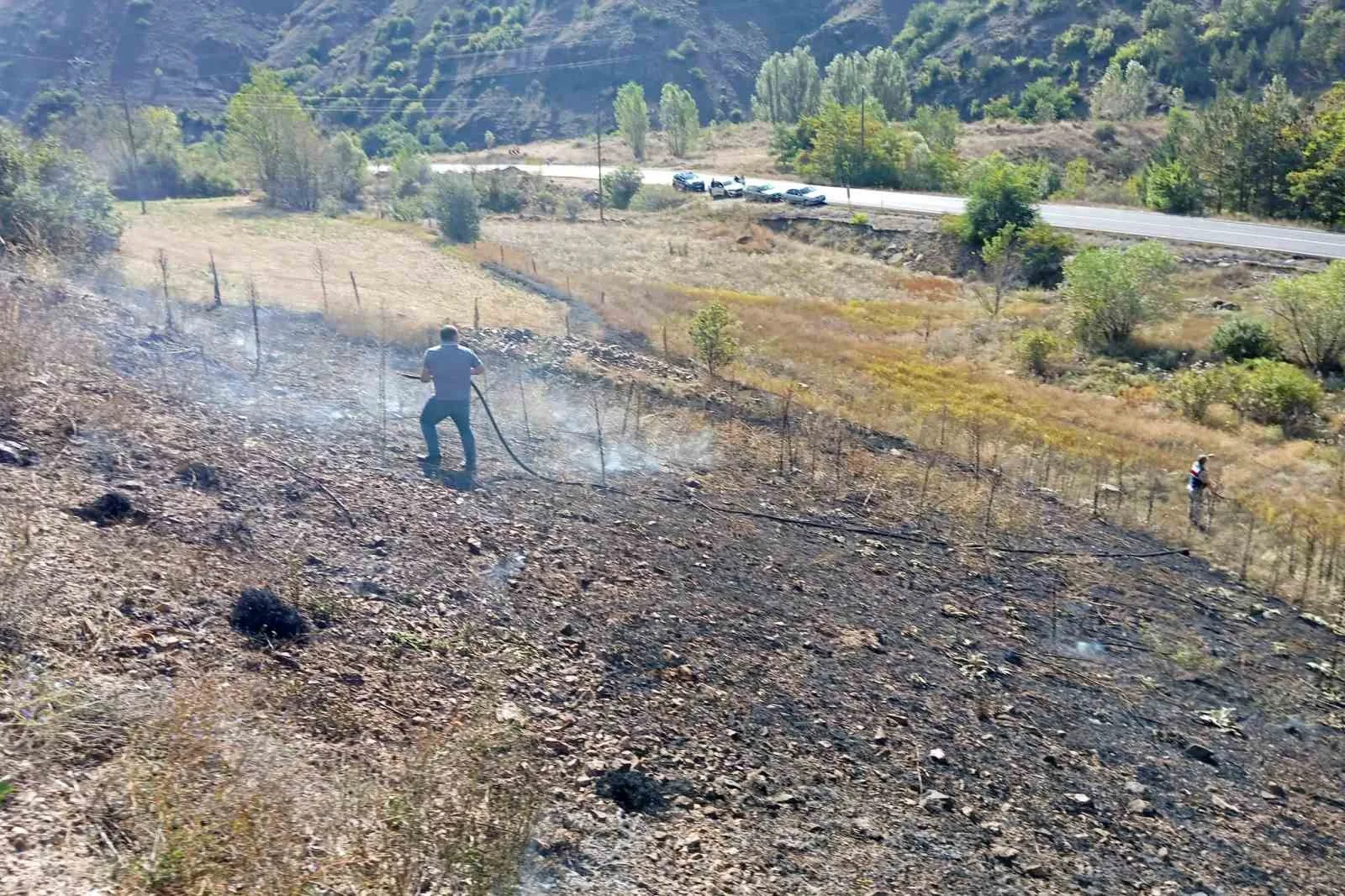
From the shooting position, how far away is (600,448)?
500 inches

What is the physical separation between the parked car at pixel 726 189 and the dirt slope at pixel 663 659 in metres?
39.7

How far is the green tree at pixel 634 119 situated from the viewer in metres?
70.3

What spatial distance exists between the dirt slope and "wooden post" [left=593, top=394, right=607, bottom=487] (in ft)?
1.11

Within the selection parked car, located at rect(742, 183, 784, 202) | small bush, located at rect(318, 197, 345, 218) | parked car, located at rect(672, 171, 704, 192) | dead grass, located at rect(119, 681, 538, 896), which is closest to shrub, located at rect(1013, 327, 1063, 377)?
dead grass, located at rect(119, 681, 538, 896)

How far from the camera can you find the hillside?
75.1 meters

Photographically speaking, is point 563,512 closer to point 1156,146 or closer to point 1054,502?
point 1054,502

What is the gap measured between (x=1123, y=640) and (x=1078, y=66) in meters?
80.7

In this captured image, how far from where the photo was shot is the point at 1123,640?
1013 centimetres

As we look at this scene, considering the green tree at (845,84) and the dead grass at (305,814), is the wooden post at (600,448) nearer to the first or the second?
the dead grass at (305,814)

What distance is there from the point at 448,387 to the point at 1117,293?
68.2 ft

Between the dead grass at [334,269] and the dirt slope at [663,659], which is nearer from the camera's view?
the dirt slope at [663,659]

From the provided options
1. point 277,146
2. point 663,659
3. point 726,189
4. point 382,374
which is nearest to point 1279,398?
point 382,374

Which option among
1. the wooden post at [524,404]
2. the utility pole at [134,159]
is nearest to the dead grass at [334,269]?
the wooden post at [524,404]

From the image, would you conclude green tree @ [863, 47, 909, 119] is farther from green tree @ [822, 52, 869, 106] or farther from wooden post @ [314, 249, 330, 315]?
wooden post @ [314, 249, 330, 315]
